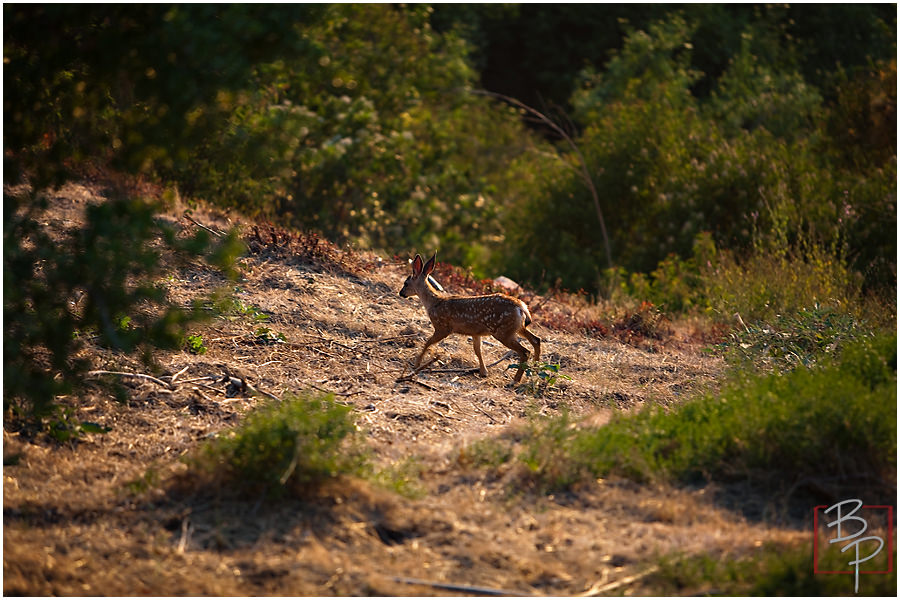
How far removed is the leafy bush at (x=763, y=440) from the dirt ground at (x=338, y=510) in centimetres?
24

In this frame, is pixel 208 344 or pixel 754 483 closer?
pixel 754 483

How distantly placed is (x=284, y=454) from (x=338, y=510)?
20.3 inches

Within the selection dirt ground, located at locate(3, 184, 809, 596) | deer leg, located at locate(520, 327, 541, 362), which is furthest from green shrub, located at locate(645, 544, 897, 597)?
deer leg, located at locate(520, 327, 541, 362)

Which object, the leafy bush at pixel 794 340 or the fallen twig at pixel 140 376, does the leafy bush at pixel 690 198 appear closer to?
the leafy bush at pixel 794 340

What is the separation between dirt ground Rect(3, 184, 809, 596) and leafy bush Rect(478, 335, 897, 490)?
0.24m

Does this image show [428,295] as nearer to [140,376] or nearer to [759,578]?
[140,376]

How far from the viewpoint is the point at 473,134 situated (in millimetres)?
22969

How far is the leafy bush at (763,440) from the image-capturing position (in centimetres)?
629

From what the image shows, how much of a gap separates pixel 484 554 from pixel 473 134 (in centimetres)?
1830

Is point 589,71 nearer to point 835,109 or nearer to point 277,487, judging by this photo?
point 835,109

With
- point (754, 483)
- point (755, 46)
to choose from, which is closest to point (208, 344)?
point (754, 483)

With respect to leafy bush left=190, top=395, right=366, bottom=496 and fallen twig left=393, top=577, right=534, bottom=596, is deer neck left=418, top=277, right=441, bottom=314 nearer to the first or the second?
leafy bush left=190, top=395, right=366, bottom=496

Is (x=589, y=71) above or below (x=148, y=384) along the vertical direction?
above

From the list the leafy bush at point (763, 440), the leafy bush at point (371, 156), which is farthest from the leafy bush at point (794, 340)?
the leafy bush at point (371, 156)
